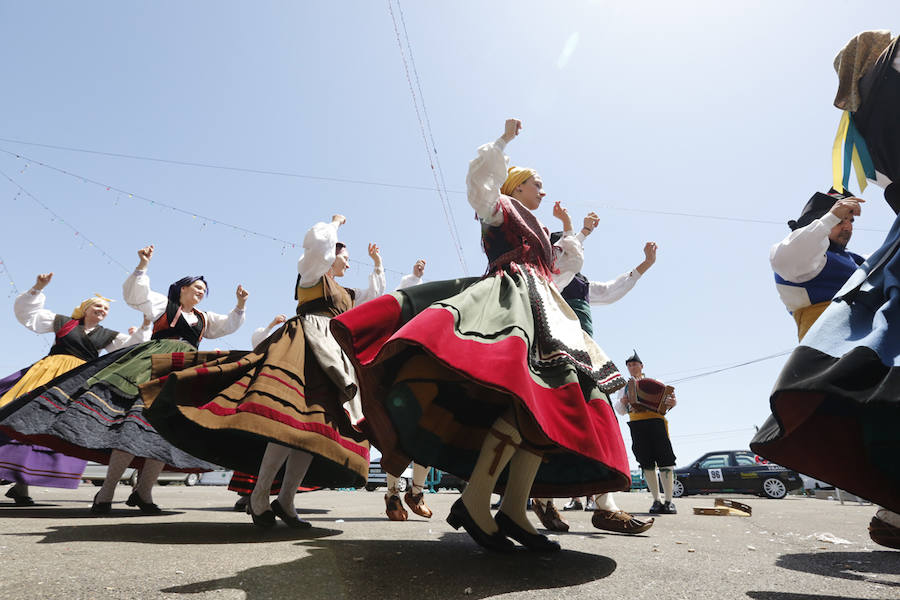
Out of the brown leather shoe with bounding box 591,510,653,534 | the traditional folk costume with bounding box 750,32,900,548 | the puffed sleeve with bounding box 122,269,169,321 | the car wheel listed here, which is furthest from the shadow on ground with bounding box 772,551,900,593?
the car wheel

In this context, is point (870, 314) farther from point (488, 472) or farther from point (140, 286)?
point (140, 286)

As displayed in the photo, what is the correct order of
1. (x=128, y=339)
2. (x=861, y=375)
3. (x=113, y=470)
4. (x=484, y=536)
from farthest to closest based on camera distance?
1. (x=128, y=339)
2. (x=113, y=470)
3. (x=484, y=536)
4. (x=861, y=375)

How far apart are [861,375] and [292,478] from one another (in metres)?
2.74

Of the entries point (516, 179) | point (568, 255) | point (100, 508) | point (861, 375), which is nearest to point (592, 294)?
point (568, 255)

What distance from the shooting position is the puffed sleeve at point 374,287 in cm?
406

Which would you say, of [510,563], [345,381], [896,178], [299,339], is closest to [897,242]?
[896,178]

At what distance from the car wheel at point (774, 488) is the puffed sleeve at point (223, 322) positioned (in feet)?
45.6

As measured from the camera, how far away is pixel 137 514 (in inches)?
145

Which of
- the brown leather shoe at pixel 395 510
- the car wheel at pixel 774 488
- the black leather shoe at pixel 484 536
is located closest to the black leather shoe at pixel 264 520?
the black leather shoe at pixel 484 536

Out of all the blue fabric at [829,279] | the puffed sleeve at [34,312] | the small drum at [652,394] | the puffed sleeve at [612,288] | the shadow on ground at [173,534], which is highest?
the puffed sleeve at [612,288]

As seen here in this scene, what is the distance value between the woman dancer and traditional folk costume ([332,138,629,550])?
2.10 m

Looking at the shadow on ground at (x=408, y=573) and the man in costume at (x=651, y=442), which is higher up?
the man in costume at (x=651, y=442)

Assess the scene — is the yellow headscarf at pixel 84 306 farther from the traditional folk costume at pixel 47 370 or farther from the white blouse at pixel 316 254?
the white blouse at pixel 316 254

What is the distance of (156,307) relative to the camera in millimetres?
4590
